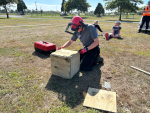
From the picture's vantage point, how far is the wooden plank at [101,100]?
88.6 inches

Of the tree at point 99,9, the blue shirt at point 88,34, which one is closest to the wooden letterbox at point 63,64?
the blue shirt at point 88,34

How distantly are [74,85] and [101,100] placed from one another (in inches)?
32.1

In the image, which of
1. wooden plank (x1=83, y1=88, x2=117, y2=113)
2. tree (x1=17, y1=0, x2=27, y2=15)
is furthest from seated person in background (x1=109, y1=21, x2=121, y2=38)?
tree (x1=17, y1=0, x2=27, y2=15)

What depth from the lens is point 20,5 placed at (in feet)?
229

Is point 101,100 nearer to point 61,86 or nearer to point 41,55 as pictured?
point 61,86

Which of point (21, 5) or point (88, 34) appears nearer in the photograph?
point (88, 34)

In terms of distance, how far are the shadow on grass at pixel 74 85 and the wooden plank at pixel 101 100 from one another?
0.50ft

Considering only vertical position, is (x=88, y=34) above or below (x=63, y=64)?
above

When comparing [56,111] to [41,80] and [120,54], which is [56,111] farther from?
[120,54]

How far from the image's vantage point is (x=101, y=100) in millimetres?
2436

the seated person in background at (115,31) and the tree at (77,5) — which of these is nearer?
the seated person in background at (115,31)

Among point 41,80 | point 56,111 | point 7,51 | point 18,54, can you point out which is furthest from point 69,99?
point 7,51

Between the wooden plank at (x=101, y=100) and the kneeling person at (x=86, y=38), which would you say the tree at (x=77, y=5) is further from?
the wooden plank at (x=101, y=100)

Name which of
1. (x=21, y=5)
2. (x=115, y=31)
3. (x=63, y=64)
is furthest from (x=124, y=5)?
(x=21, y=5)
